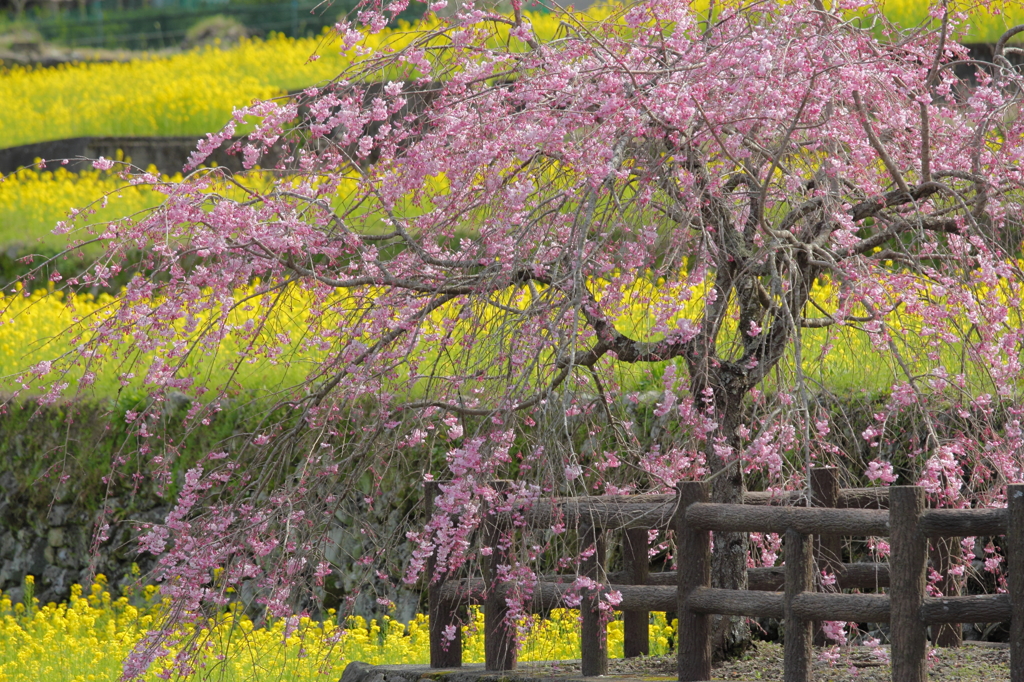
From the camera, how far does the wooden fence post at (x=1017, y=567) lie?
418 cm

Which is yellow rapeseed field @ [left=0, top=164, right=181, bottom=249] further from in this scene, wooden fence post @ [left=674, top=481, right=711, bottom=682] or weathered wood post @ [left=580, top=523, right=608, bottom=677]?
A: wooden fence post @ [left=674, top=481, right=711, bottom=682]

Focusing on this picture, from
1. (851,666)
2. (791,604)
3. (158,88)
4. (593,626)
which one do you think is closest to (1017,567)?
(791,604)

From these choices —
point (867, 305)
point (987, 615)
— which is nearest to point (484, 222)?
point (867, 305)

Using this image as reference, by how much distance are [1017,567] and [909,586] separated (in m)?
0.38

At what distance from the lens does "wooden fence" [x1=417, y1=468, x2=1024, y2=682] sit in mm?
4309

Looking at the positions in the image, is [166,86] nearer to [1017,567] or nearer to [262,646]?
[262,646]

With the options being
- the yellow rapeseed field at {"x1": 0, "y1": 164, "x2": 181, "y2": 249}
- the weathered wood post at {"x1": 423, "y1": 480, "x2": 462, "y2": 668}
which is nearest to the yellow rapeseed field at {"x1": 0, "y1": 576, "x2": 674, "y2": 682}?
the weathered wood post at {"x1": 423, "y1": 480, "x2": 462, "y2": 668}

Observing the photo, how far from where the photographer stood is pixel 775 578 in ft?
19.1

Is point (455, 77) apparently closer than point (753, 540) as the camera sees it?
Yes

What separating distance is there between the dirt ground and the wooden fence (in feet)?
0.74

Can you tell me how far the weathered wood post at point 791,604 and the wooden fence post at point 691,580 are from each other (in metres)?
0.38

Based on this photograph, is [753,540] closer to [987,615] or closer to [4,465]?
[987,615]

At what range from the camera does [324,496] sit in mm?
4965

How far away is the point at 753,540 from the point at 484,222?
7.53 feet
